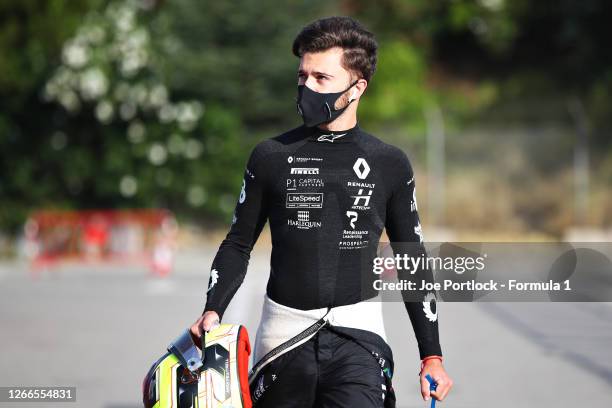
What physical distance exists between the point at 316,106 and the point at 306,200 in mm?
332

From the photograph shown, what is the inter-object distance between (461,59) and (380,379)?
3261 cm

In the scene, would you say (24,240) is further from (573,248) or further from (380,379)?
(380,379)

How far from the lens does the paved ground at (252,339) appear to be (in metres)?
8.10

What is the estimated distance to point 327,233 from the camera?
3.64 meters

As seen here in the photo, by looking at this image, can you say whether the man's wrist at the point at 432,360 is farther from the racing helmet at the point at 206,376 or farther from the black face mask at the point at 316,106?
the black face mask at the point at 316,106

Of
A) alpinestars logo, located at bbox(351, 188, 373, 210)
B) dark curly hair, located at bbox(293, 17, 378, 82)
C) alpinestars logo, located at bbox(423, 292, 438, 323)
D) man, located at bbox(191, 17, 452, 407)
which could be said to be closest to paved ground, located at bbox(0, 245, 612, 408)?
alpinestars logo, located at bbox(423, 292, 438, 323)

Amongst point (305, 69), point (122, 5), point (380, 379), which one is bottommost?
point (380, 379)

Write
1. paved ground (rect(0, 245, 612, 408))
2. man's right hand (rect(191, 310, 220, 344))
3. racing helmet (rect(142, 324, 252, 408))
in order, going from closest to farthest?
racing helmet (rect(142, 324, 252, 408)) → man's right hand (rect(191, 310, 220, 344)) → paved ground (rect(0, 245, 612, 408))

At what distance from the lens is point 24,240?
74.5 ft

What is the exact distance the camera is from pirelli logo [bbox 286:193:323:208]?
144 inches

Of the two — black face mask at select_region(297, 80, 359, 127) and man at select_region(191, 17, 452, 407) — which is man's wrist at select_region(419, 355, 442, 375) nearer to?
man at select_region(191, 17, 452, 407)

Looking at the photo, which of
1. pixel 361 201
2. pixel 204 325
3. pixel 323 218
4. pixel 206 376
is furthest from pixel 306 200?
pixel 206 376

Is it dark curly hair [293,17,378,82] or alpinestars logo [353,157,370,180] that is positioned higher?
dark curly hair [293,17,378,82]

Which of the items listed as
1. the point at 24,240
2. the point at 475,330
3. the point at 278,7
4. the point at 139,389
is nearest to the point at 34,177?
the point at 24,240
